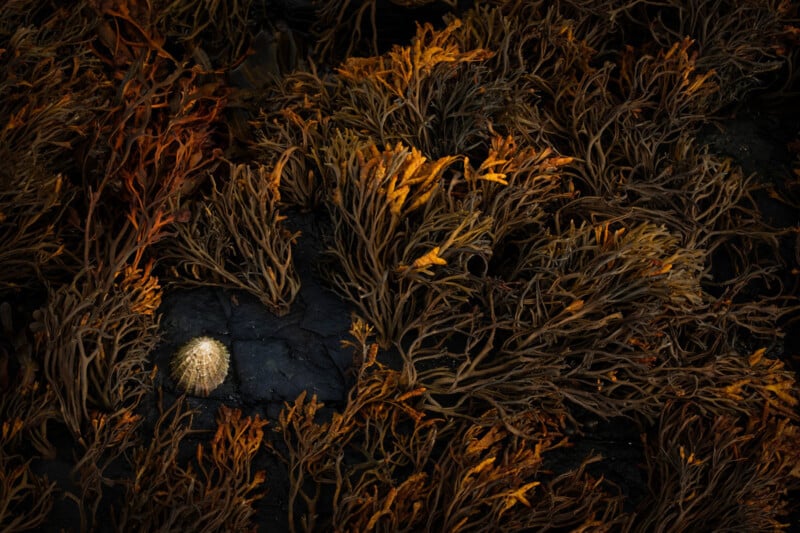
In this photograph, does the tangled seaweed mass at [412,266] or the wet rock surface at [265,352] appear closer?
the tangled seaweed mass at [412,266]

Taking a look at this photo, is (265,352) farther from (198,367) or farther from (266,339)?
(198,367)

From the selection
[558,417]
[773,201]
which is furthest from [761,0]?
[558,417]

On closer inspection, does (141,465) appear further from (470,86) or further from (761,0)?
(761,0)

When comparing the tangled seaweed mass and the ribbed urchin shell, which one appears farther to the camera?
the ribbed urchin shell

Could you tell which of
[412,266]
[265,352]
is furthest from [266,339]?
[412,266]

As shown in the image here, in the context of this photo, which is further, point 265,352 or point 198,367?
point 265,352

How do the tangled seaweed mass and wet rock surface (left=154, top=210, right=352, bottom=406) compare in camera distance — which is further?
wet rock surface (left=154, top=210, right=352, bottom=406)
